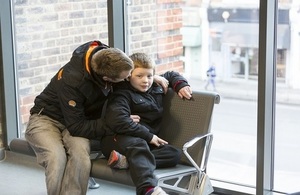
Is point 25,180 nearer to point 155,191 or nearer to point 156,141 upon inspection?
point 156,141

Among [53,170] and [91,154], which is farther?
[91,154]

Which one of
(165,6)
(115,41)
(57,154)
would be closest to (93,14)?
(115,41)

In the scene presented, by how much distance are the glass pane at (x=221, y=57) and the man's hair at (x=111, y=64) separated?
0.76 metres

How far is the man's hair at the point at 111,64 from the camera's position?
3.41 meters

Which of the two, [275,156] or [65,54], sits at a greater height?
[65,54]

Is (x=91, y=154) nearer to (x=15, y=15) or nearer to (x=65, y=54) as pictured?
(x=65, y=54)

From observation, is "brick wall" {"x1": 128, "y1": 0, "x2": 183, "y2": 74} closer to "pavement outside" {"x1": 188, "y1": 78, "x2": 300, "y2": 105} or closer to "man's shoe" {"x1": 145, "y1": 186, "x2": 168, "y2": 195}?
"pavement outside" {"x1": 188, "y1": 78, "x2": 300, "y2": 105}

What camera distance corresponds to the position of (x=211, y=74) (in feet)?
13.1

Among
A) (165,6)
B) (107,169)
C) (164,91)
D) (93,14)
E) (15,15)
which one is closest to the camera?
(107,169)

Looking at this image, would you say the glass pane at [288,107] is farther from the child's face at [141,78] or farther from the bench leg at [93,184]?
the bench leg at [93,184]

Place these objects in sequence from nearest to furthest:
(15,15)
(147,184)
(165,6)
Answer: (147,184) < (165,6) < (15,15)

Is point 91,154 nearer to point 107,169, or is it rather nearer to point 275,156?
point 107,169

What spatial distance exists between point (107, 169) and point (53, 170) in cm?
36

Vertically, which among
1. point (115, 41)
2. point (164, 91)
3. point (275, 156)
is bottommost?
point (275, 156)
